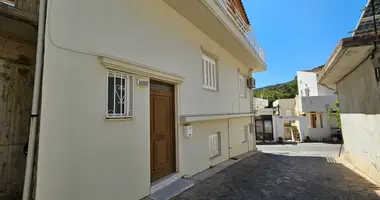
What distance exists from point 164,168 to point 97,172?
2209mm

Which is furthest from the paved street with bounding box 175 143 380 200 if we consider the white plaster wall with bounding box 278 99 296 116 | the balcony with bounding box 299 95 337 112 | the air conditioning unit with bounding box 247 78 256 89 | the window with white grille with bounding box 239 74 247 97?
the white plaster wall with bounding box 278 99 296 116

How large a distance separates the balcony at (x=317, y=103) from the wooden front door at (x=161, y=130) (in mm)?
22742

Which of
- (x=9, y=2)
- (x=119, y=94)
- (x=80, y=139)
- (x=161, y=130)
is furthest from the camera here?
(x=161, y=130)

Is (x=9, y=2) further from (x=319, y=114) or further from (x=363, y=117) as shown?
(x=319, y=114)

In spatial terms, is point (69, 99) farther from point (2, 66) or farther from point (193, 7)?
point (193, 7)

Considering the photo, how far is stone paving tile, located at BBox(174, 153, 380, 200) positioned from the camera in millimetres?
4883

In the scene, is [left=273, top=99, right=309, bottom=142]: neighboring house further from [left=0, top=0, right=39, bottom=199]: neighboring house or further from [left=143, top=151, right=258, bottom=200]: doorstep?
[left=0, top=0, right=39, bottom=199]: neighboring house

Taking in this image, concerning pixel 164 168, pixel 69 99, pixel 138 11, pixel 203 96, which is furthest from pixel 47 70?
pixel 203 96

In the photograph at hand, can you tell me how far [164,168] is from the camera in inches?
216

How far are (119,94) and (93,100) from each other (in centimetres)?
68

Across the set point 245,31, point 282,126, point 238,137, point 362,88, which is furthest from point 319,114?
point 362,88

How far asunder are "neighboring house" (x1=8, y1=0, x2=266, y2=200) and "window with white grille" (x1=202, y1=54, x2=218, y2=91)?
0.33 feet

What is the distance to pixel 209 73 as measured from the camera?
8289 mm

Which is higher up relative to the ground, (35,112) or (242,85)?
(242,85)
